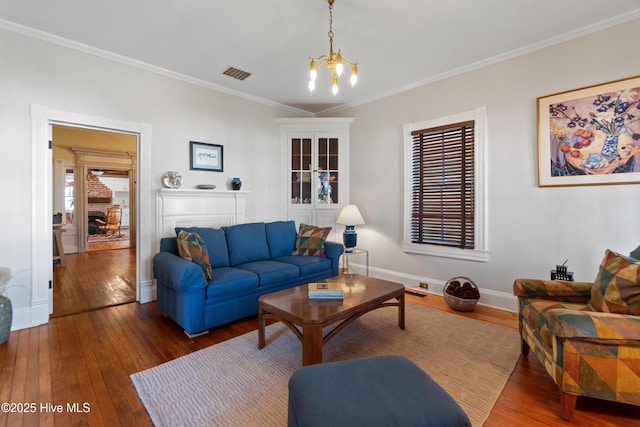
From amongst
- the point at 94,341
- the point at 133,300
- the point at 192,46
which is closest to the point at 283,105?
the point at 192,46

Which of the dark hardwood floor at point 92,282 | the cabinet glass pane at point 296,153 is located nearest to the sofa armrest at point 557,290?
the cabinet glass pane at point 296,153

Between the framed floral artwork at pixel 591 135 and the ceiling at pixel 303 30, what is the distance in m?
0.62

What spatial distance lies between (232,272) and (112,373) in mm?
1215

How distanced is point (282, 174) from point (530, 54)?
3537 mm

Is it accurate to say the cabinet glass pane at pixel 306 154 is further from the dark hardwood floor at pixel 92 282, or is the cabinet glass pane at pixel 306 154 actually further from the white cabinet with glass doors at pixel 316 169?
the dark hardwood floor at pixel 92 282

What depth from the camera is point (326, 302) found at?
7.45 ft

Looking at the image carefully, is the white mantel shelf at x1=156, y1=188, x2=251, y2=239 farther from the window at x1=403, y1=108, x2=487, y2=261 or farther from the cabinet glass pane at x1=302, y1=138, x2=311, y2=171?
the window at x1=403, y1=108, x2=487, y2=261

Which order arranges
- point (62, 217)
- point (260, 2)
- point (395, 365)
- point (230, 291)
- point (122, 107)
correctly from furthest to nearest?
point (62, 217) → point (122, 107) → point (230, 291) → point (260, 2) → point (395, 365)

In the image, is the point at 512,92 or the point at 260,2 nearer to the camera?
the point at 260,2

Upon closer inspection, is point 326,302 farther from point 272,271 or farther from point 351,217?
point 351,217

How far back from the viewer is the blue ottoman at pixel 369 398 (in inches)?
41.0

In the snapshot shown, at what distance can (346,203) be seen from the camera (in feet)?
15.8

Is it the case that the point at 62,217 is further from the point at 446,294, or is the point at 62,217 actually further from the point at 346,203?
the point at 446,294

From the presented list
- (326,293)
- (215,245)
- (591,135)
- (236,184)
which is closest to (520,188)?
(591,135)
